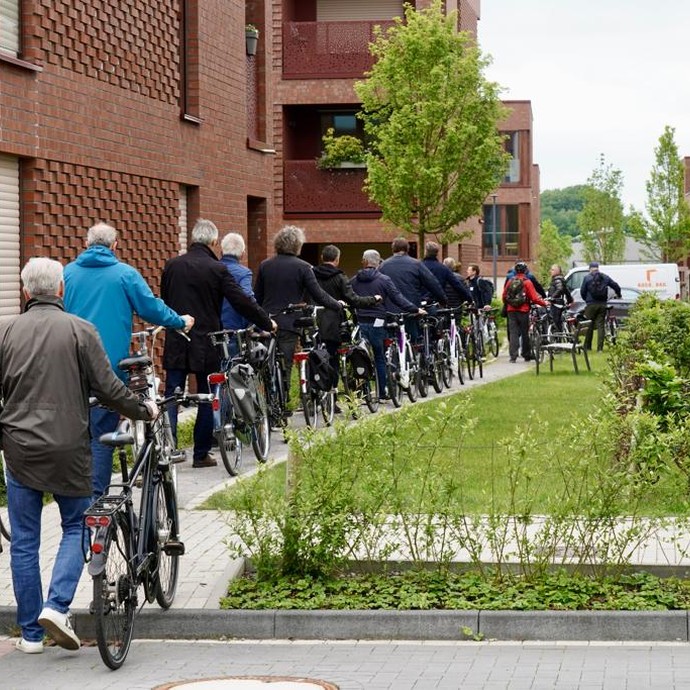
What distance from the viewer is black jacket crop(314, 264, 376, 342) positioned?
18156 millimetres

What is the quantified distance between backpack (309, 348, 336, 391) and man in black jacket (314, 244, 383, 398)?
1269mm

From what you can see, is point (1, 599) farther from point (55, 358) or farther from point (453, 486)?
point (453, 486)

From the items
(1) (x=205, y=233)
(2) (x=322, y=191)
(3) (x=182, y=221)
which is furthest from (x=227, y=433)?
(2) (x=322, y=191)

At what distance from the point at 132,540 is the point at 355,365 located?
37.5 feet

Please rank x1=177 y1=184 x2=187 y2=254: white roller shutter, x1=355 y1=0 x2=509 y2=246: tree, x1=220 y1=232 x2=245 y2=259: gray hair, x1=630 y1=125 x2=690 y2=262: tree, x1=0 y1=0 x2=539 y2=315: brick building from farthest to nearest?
x1=630 y1=125 x2=690 y2=262: tree < x1=355 y1=0 x2=509 y2=246: tree < x1=177 y1=184 x2=187 y2=254: white roller shutter < x1=0 y1=0 x2=539 y2=315: brick building < x1=220 y1=232 x2=245 y2=259: gray hair

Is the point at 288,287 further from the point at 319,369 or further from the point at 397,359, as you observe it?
the point at 397,359

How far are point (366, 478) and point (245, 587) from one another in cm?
85

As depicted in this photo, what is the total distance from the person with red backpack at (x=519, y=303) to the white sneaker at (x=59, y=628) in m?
21.8

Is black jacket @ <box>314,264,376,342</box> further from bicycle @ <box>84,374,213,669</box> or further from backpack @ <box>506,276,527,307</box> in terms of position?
backpack @ <box>506,276,527,307</box>

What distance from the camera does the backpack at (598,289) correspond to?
33237 millimetres

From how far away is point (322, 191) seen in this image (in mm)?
45562

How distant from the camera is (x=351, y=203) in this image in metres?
45.4

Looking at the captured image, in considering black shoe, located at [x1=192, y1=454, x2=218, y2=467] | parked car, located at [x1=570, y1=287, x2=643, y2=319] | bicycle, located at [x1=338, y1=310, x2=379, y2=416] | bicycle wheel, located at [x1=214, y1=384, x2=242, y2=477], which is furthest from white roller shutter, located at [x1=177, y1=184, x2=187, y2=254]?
parked car, located at [x1=570, y1=287, x2=643, y2=319]

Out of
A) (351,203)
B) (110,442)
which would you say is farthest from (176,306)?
(351,203)
